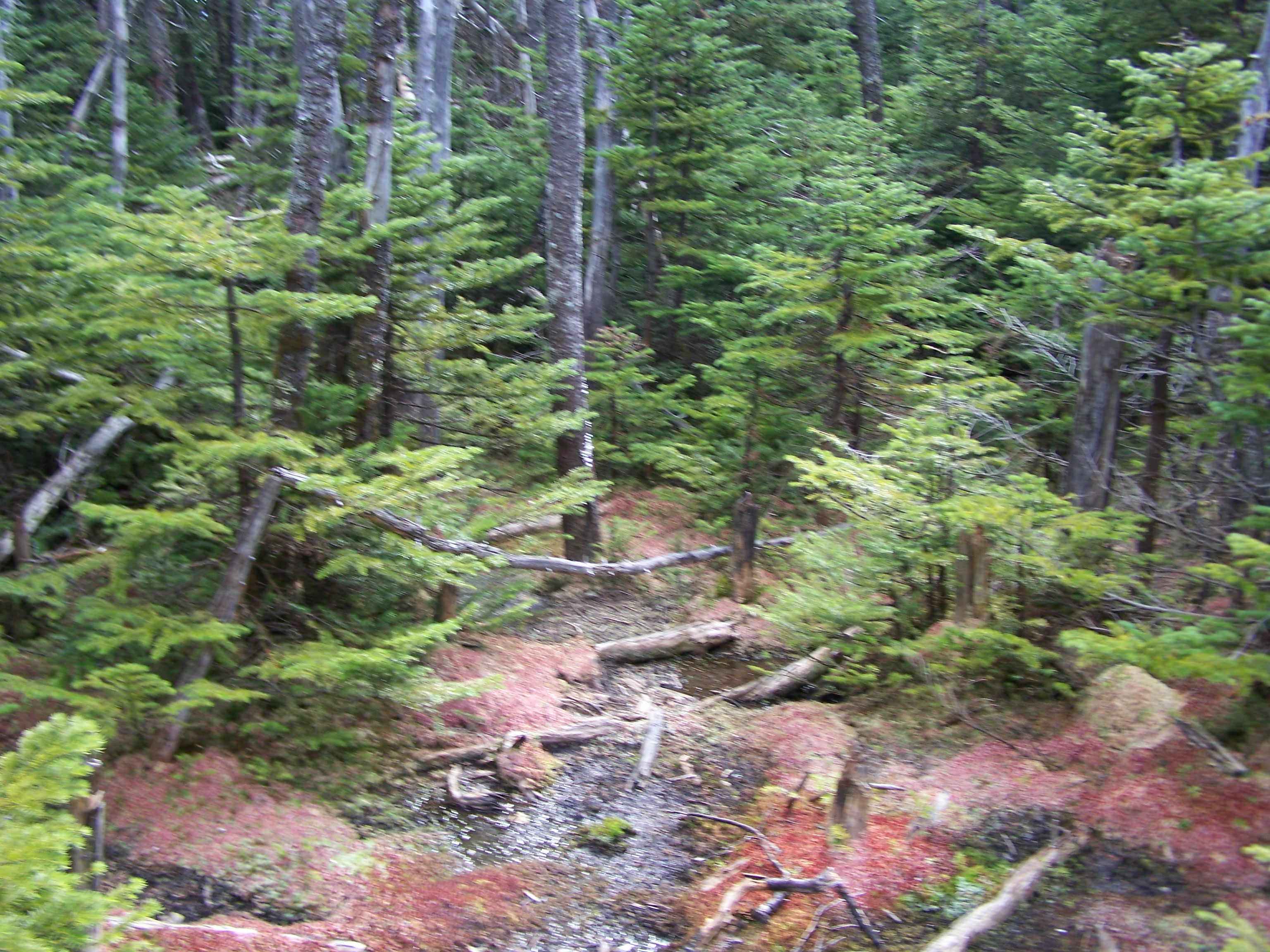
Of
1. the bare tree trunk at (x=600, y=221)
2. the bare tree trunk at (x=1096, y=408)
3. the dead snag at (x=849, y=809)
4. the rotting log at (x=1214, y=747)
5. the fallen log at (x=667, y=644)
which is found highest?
the bare tree trunk at (x=600, y=221)

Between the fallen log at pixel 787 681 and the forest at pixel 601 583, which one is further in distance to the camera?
the fallen log at pixel 787 681

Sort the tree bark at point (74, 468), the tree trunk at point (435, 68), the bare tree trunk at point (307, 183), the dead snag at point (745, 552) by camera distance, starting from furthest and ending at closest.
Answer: the tree trunk at point (435, 68), the dead snag at point (745, 552), the tree bark at point (74, 468), the bare tree trunk at point (307, 183)

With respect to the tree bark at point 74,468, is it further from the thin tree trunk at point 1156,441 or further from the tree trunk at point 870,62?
the tree trunk at point 870,62

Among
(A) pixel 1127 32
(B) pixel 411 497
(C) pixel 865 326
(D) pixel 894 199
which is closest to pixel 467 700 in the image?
(B) pixel 411 497

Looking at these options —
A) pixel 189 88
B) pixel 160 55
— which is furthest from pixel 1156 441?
pixel 189 88

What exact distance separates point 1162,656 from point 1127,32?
1521cm

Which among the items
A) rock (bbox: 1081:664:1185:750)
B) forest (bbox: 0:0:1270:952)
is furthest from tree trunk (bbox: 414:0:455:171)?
rock (bbox: 1081:664:1185:750)

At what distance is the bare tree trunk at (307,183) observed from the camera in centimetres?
855

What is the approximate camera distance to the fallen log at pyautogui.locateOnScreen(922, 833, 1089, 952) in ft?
19.0

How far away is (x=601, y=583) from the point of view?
14.6 metres

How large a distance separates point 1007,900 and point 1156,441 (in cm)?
452

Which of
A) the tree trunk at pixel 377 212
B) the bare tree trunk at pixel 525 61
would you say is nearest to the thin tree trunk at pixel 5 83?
the tree trunk at pixel 377 212

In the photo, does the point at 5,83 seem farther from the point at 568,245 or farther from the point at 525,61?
the point at 525,61

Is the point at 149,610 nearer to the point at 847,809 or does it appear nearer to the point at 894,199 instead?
the point at 847,809
